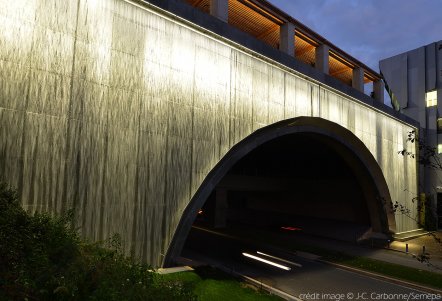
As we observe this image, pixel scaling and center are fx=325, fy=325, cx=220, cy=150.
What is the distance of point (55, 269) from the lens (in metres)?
7.07

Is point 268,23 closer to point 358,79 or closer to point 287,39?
point 287,39

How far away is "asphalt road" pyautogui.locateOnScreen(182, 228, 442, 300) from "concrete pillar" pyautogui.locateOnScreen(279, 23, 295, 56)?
577 inches

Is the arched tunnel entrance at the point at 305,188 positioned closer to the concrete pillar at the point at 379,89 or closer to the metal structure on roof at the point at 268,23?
the metal structure on roof at the point at 268,23

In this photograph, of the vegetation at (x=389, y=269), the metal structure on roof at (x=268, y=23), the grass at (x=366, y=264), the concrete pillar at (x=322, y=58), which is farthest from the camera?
the concrete pillar at (x=322, y=58)

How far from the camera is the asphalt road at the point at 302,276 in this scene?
16094 mm

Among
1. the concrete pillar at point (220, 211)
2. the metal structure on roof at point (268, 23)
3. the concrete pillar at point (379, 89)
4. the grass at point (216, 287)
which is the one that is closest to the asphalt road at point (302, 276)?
the grass at point (216, 287)

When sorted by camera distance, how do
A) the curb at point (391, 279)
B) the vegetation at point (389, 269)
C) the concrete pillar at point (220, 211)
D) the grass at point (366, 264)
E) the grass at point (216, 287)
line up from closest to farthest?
the grass at point (216, 287) < the curb at point (391, 279) < the vegetation at point (389, 269) < the grass at point (366, 264) < the concrete pillar at point (220, 211)

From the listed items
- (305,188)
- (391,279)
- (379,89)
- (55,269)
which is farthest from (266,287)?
(379,89)

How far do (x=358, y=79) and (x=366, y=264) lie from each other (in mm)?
17909

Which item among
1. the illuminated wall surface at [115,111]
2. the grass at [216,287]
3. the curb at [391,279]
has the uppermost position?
the illuminated wall surface at [115,111]

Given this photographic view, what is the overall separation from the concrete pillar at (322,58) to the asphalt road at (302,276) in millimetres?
14952

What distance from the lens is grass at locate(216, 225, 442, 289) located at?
1912cm

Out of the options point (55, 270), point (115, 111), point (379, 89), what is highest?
point (379, 89)

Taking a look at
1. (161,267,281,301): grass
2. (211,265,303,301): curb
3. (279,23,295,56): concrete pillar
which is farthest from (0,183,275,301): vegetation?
(279,23,295,56): concrete pillar
